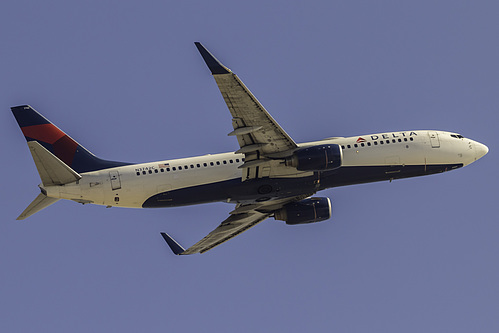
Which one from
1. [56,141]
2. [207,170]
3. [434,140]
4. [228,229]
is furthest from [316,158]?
[56,141]

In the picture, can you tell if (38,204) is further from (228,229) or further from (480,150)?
(480,150)

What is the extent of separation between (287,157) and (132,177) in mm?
11728

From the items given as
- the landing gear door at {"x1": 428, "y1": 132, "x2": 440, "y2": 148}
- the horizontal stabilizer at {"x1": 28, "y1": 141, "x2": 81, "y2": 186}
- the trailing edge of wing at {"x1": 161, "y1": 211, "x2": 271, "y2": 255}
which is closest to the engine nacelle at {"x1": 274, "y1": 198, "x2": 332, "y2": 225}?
the trailing edge of wing at {"x1": 161, "y1": 211, "x2": 271, "y2": 255}

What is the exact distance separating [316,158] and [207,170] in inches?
335

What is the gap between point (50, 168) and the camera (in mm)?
61344

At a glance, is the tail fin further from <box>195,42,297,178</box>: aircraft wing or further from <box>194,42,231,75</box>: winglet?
<box>194,42,231,75</box>: winglet

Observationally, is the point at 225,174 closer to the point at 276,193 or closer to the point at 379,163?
the point at 276,193

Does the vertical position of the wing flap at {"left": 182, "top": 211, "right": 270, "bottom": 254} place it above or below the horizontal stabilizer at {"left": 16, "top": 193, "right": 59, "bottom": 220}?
below

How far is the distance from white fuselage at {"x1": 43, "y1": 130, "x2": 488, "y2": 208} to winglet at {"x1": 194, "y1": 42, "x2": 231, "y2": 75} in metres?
11.1

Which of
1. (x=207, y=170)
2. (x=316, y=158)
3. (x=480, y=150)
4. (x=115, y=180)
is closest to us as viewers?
(x=316, y=158)

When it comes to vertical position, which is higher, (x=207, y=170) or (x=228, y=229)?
(x=207, y=170)

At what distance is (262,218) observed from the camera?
238ft

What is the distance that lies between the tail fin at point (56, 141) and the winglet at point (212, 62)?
526 inches

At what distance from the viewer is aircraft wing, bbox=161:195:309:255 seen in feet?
234
